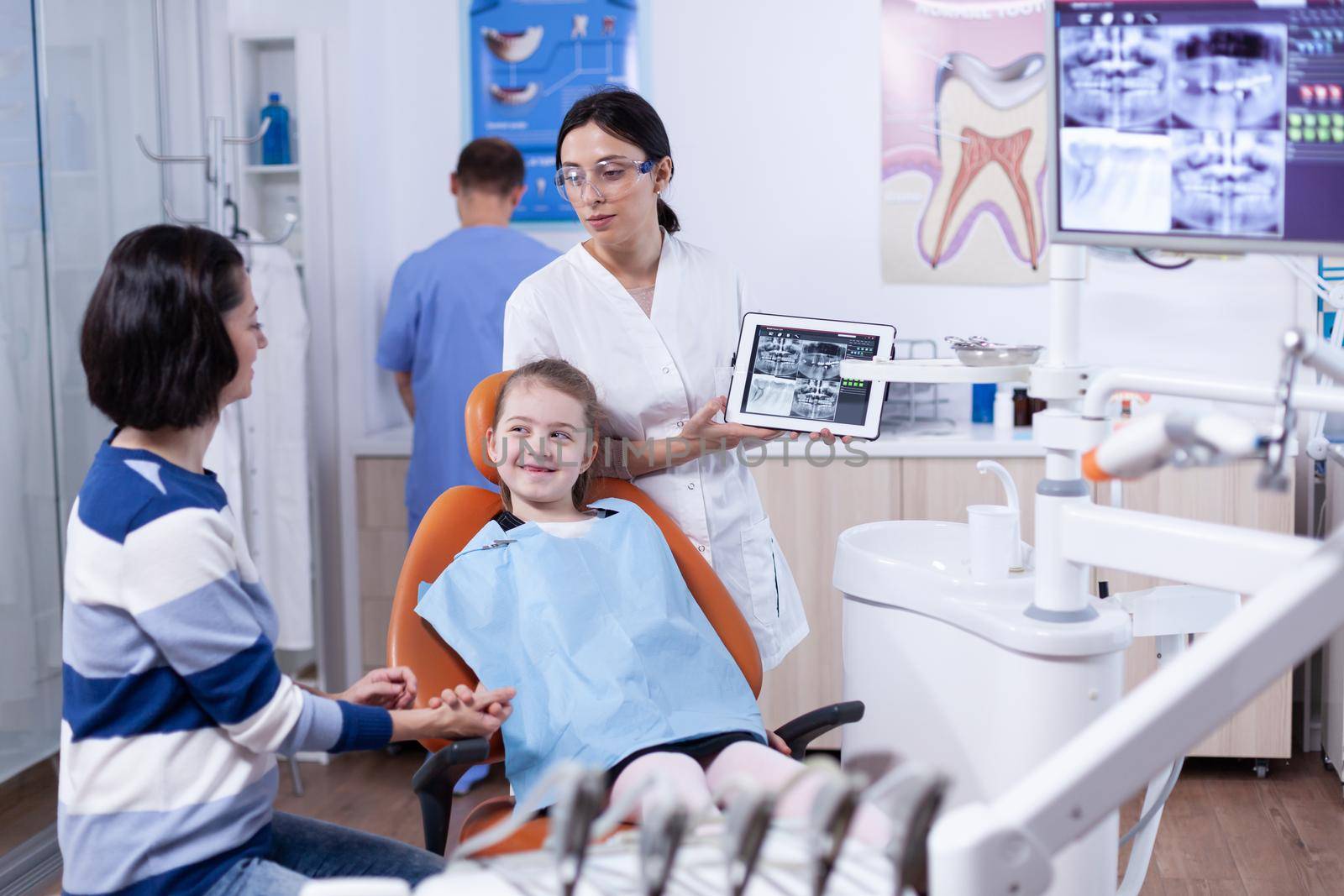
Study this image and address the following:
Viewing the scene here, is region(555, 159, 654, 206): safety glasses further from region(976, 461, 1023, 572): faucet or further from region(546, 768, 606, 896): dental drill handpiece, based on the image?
region(546, 768, 606, 896): dental drill handpiece

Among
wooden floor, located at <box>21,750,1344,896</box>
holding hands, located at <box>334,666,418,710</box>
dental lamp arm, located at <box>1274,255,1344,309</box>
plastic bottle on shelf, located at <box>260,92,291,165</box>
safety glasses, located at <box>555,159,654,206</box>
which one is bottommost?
wooden floor, located at <box>21,750,1344,896</box>

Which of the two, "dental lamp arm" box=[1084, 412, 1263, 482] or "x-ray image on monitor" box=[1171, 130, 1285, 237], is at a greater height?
"x-ray image on monitor" box=[1171, 130, 1285, 237]

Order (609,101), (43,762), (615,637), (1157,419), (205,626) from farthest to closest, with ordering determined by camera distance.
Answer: (43,762) < (609,101) < (615,637) < (205,626) < (1157,419)

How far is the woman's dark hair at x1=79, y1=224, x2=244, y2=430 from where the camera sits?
3.61 feet

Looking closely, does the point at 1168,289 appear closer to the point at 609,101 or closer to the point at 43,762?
the point at 609,101

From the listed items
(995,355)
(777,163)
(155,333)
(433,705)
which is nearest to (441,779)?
(433,705)

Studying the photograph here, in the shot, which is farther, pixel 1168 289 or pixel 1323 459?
pixel 1168 289

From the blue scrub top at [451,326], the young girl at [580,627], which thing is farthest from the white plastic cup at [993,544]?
the blue scrub top at [451,326]

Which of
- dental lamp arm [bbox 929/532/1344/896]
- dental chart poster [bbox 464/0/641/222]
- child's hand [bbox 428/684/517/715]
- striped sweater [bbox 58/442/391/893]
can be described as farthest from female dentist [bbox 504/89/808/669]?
dental chart poster [bbox 464/0/641/222]

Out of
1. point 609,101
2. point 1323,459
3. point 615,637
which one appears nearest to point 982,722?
point 615,637

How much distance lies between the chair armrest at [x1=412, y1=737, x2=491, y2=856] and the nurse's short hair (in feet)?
5.68

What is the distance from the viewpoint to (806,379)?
1.73m

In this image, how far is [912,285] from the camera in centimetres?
318

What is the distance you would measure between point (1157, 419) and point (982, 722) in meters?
0.60
